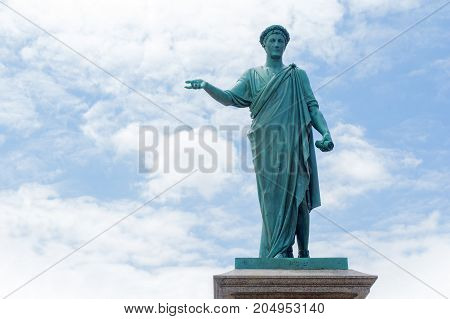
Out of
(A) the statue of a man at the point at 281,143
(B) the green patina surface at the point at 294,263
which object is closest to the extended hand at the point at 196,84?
(A) the statue of a man at the point at 281,143

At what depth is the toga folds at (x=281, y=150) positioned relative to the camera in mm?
10203

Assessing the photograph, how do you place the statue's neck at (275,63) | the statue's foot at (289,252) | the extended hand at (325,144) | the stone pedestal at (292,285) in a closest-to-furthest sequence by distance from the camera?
the stone pedestal at (292,285) → the statue's foot at (289,252) → the extended hand at (325,144) → the statue's neck at (275,63)

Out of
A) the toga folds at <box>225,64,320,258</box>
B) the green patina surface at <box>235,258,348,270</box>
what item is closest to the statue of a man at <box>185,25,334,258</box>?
Result: the toga folds at <box>225,64,320,258</box>

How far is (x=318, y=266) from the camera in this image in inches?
369

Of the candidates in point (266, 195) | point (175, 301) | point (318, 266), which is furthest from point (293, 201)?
point (175, 301)

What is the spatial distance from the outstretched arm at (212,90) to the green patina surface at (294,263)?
2592 mm

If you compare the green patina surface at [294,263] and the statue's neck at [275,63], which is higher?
the statue's neck at [275,63]

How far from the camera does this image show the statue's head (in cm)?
1088

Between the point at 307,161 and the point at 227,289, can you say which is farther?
the point at 307,161

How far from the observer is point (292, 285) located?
9031 millimetres

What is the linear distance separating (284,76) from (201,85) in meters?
1.29

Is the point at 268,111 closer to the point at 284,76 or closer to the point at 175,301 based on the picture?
the point at 284,76

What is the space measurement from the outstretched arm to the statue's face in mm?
985

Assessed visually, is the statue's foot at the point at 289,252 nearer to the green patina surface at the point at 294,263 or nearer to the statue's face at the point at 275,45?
the green patina surface at the point at 294,263
